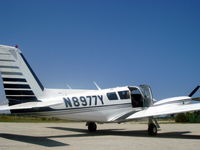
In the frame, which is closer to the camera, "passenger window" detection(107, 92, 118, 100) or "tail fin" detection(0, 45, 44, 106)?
"tail fin" detection(0, 45, 44, 106)

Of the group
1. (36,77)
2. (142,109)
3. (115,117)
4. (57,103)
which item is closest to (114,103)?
(115,117)

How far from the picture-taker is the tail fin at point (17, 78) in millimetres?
12016

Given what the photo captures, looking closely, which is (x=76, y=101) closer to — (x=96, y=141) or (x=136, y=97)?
(x=96, y=141)

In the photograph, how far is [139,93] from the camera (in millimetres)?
16172

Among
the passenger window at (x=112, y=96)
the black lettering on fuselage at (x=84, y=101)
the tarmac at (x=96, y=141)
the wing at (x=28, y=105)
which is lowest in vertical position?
the tarmac at (x=96, y=141)

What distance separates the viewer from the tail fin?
473 inches

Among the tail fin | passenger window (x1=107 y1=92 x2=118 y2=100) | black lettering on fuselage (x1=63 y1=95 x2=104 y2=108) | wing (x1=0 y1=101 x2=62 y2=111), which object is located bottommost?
wing (x1=0 y1=101 x2=62 y2=111)

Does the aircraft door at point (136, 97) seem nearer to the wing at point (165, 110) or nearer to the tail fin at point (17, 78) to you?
the wing at point (165, 110)

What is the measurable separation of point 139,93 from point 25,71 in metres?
7.00

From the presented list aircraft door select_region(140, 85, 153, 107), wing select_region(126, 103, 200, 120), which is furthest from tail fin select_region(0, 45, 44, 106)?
aircraft door select_region(140, 85, 153, 107)

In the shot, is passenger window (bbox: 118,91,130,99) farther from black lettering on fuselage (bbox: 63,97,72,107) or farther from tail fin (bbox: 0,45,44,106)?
tail fin (bbox: 0,45,44,106)

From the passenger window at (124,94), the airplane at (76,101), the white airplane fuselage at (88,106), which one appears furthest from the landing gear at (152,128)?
the passenger window at (124,94)

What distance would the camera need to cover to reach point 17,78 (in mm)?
12250

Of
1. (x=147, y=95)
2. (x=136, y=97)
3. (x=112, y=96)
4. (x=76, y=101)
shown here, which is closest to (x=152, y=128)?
(x=147, y=95)
